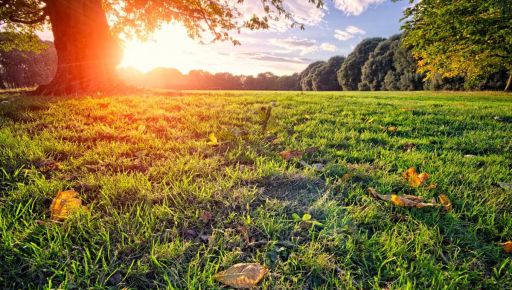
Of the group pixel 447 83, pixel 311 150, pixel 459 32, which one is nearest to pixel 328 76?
pixel 447 83

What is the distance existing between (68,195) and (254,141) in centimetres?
195

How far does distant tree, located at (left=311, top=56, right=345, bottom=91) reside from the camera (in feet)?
212

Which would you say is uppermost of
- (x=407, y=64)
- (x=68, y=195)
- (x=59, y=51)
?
(x=407, y=64)

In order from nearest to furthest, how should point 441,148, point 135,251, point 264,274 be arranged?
1. point 264,274
2. point 135,251
3. point 441,148

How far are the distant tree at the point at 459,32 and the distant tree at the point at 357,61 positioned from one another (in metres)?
38.7

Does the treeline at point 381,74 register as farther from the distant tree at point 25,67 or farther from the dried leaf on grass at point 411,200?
the distant tree at point 25,67

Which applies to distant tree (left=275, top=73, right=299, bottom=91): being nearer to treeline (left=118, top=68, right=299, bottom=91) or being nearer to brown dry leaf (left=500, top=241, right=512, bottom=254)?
treeline (left=118, top=68, right=299, bottom=91)

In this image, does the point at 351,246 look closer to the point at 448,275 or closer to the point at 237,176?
the point at 448,275

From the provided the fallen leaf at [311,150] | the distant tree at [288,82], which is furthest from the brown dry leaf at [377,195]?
the distant tree at [288,82]

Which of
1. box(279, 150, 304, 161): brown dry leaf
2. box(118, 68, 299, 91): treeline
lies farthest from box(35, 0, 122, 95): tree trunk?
box(118, 68, 299, 91): treeline

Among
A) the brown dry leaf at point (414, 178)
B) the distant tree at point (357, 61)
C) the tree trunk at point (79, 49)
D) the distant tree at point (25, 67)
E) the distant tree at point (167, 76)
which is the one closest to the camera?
the brown dry leaf at point (414, 178)

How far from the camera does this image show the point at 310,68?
73.2 m

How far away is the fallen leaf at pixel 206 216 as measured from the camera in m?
1.65

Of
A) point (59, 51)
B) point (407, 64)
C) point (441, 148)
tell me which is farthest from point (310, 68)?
point (441, 148)
